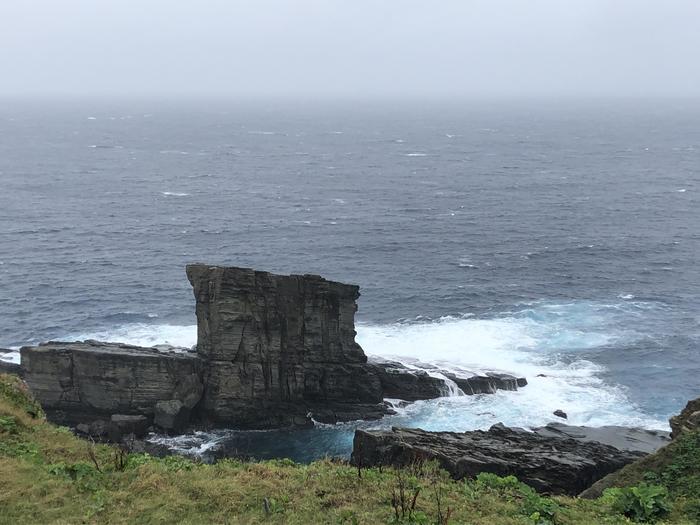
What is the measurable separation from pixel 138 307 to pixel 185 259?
60.2 ft

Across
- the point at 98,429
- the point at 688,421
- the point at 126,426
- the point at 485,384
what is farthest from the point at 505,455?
the point at 98,429

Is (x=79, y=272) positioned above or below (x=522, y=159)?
below

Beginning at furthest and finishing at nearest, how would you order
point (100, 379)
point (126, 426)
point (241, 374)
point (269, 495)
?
point (241, 374) < point (100, 379) < point (126, 426) < point (269, 495)

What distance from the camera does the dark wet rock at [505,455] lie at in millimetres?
39562

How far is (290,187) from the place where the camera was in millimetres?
152875

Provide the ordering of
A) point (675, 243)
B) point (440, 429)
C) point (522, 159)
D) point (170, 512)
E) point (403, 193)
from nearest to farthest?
point (170, 512), point (440, 429), point (675, 243), point (403, 193), point (522, 159)

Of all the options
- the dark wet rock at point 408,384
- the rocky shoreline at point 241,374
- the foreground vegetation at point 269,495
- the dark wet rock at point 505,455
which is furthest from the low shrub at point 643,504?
the dark wet rock at point 408,384

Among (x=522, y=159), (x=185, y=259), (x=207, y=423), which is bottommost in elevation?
(x=207, y=423)

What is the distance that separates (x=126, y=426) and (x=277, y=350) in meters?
13.0

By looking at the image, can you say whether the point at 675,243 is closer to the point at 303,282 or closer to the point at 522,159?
the point at 303,282

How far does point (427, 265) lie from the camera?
3853 inches

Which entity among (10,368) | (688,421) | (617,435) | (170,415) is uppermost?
(688,421)

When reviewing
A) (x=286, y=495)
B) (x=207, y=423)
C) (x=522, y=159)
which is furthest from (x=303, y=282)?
(x=522, y=159)

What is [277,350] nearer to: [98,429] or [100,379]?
[100,379]
